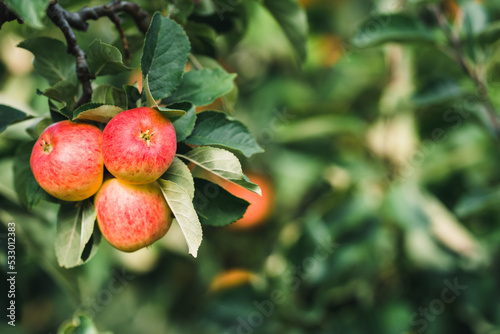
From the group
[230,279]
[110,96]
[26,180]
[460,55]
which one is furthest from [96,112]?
[230,279]

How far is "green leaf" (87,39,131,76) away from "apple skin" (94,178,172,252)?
0.40ft

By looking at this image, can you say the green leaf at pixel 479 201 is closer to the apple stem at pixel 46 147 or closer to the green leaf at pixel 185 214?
the green leaf at pixel 185 214

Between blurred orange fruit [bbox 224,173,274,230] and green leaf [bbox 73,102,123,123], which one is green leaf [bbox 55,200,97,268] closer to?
green leaf [bbox 73,102,123,123]

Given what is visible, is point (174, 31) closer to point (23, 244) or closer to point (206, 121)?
point (206, 121)

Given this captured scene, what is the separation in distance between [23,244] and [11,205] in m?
0.08

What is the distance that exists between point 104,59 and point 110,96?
0.13ft

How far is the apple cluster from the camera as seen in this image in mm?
450

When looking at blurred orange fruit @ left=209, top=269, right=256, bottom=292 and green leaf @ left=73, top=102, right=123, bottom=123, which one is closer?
green leaf @ left=73, top=102, right=123, bottom=123

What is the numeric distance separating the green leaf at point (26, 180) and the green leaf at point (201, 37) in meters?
0.25

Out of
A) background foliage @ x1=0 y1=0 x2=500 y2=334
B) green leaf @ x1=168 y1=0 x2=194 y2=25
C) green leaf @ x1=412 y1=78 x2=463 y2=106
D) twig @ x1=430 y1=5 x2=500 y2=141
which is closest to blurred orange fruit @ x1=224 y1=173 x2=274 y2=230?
background foliage @ x1=0 y1=0 x2=500 y2=334

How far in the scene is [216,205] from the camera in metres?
0.53

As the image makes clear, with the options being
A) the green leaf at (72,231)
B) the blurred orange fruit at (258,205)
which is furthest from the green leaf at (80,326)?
the blurred orange fruit at (258,205)

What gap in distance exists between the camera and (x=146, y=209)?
48cm

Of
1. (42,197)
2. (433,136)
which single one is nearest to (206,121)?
(42,197)
